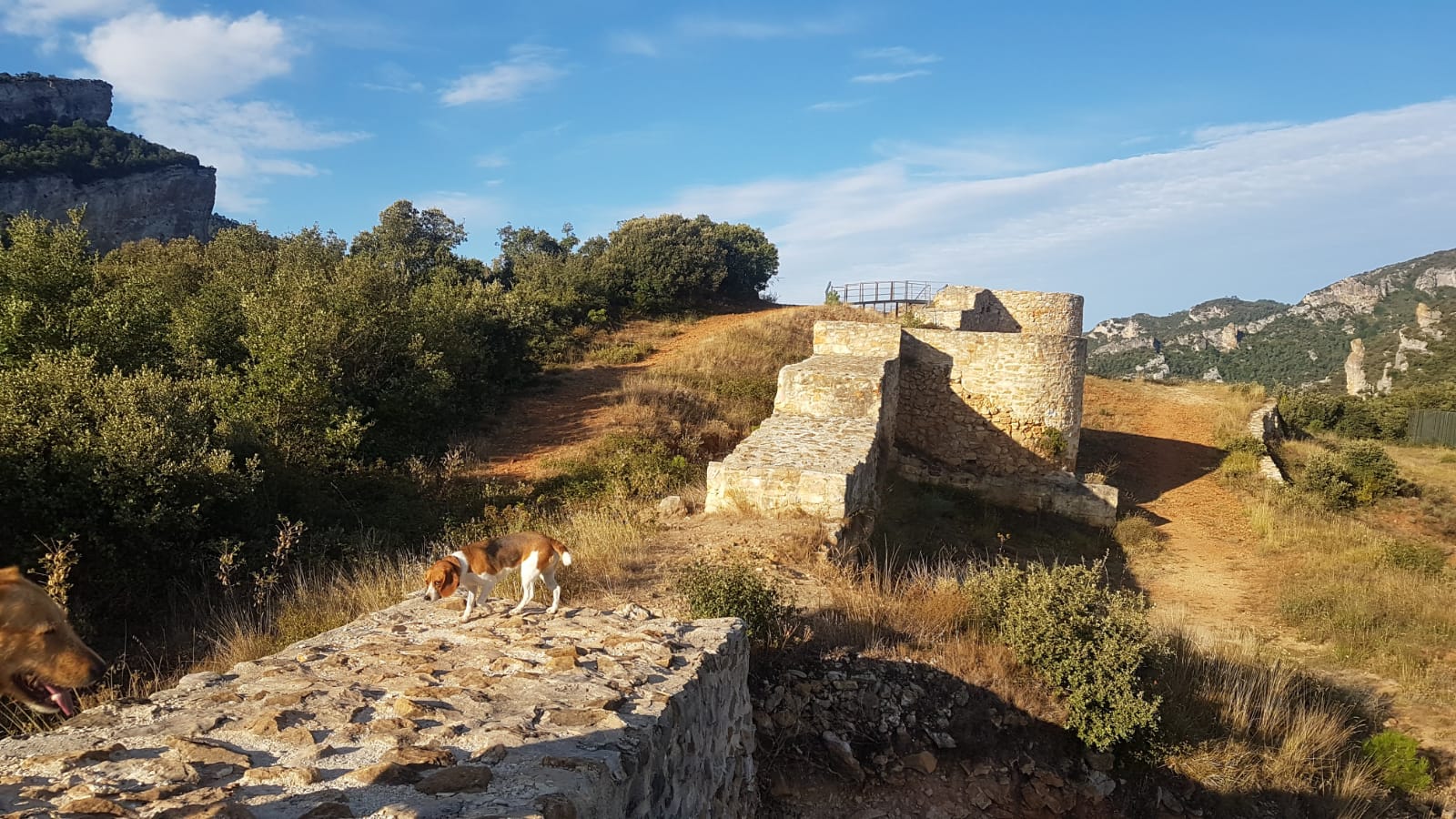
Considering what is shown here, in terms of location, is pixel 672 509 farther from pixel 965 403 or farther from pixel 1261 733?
pixel 965 403

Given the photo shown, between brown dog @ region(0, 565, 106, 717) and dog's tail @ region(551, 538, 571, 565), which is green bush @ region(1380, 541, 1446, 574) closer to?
dog's tail @ region(551, 538, 571, 565)

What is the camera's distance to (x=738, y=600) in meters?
4.95

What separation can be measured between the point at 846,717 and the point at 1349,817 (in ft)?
12.0

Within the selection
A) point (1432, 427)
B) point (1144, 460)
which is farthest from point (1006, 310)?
point (1432, 427)

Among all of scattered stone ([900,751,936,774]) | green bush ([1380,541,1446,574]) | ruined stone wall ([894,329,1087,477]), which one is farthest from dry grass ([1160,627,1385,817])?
ruined stone wall ([894,329,1087,477])

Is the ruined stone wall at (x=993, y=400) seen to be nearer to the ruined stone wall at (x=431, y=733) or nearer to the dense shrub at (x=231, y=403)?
the dense shrub at (x=231, y=403)

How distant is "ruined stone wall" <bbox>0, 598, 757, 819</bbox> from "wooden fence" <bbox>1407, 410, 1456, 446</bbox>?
93.6 feet

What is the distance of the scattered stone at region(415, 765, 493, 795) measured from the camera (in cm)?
218

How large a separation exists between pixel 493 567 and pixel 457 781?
75.1 inches

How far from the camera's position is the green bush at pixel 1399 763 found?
18.4ft

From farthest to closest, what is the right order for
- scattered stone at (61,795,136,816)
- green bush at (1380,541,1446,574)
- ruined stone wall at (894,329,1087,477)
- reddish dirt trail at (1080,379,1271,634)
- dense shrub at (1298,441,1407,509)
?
dense shrub at (1298,441,1407,509) < ruined stone wall at (894,329,1087,477) < green bush at (1380,541,1446,574) < reddish dirt trail at (1080,379,1271,634) < scattered stone at (61,795,136,816)

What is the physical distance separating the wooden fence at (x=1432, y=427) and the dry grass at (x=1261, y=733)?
2266 cm

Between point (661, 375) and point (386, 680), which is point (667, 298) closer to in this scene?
point (661, 375)

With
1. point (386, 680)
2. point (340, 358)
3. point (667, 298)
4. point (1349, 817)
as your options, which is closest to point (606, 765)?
point (386, 680)
